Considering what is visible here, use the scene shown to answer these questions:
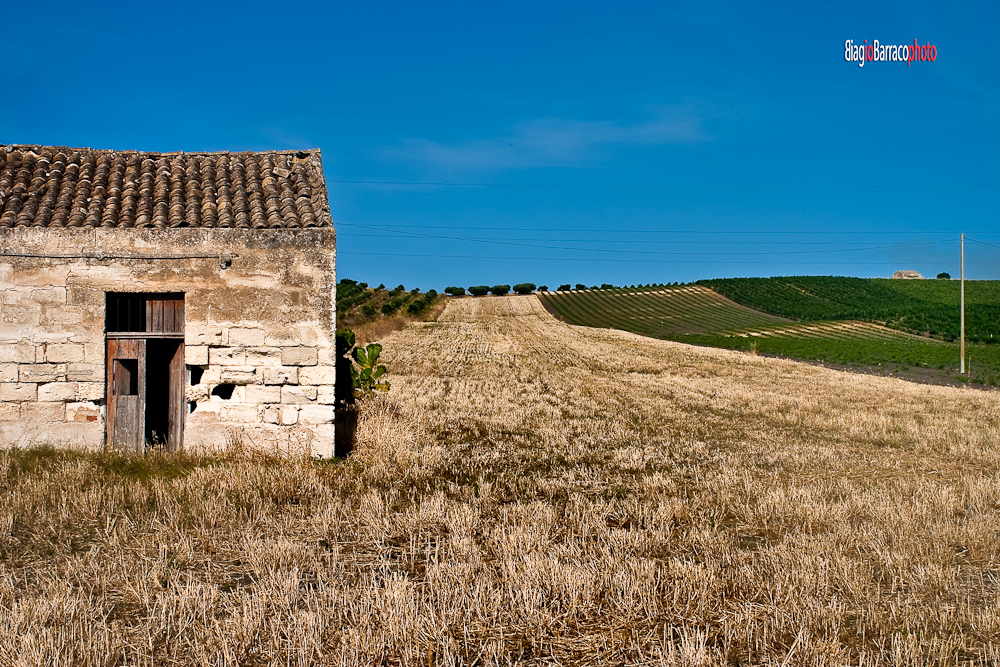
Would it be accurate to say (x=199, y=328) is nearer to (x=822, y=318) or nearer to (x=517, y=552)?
(x=517, y=552)

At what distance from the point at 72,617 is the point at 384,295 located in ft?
223

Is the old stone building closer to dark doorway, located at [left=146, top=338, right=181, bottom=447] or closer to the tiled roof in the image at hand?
the tiled roof

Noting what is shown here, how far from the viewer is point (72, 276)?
32.5ft

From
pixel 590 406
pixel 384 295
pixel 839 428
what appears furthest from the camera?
pixel 384 295

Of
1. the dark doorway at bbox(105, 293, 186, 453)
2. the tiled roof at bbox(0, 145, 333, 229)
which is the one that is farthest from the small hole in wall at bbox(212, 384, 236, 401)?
the tiled roof at bbox(0, 145, 333, 229)

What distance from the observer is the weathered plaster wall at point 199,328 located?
9.86 m

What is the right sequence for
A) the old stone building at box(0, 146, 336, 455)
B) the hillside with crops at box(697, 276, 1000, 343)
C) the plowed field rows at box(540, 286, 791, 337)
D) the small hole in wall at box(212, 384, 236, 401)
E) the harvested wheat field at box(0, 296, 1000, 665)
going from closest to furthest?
the harvested wheat field at box(0, 296, 1000, 665)
the old stone building at box(0, 146, 336, 455)
the small hole in wall at box(212, 384, 236, 401)
the hillside with crops at box(697, 276, 1000, 343)
the plowed field rows at box(540, 286, 791, 337)

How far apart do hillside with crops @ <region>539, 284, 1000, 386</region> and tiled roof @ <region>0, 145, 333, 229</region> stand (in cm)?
2734

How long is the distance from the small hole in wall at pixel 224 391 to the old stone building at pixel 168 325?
0.8 inches

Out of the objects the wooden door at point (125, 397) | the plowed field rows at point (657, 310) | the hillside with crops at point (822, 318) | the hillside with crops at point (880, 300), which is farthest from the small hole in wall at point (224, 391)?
the hillside with crops at point (880, 300)

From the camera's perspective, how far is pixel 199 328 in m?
9.98

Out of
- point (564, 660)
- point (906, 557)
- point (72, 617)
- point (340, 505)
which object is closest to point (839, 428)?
point (906, 557)

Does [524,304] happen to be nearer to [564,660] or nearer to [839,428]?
[839,428]

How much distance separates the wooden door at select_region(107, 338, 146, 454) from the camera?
33.1 ft
